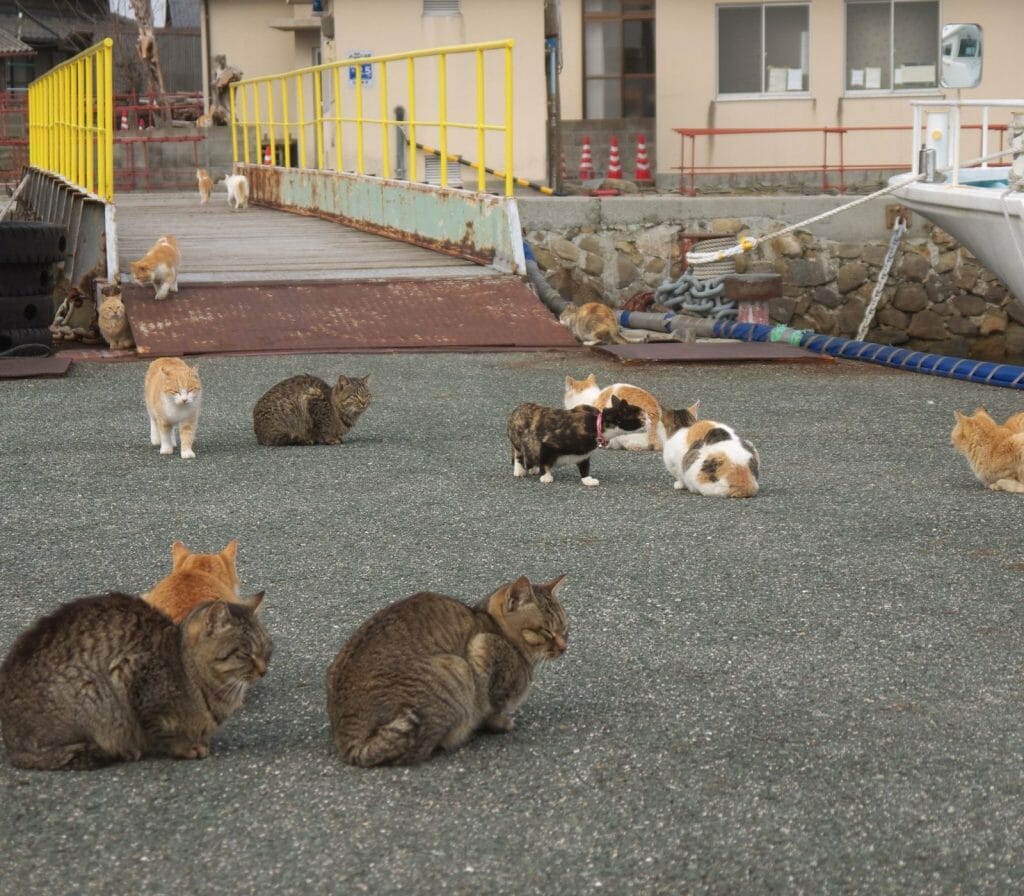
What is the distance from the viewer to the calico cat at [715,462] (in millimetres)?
7824

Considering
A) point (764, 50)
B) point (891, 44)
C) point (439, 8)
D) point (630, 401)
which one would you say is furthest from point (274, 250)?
point (891, 44)

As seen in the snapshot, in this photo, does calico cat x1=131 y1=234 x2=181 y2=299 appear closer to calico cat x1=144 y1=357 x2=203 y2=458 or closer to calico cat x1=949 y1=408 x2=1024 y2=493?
calico cat x1=144 y1=357 x2=203 y2=458

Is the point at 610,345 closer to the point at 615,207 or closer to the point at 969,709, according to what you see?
the point at 615,207

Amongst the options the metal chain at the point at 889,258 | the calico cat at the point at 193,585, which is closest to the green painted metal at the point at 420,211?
the metal chain at the point at 889,258

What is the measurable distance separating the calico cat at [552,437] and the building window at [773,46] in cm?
1822

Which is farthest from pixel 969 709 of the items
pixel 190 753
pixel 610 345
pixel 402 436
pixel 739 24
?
pixel 739 24

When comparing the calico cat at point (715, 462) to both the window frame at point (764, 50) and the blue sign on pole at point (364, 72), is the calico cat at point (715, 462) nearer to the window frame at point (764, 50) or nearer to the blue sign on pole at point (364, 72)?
the blue sign on pole at point (364, 72)

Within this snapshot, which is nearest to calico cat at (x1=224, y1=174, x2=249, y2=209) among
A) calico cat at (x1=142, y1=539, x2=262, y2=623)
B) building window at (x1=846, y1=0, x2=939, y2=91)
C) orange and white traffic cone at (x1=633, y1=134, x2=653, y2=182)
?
orange and white traffic cone at (x1=633, y1=134, x2=653, y2=182)

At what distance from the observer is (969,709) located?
4.84 metres

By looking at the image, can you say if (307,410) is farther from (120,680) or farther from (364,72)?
(364,72)

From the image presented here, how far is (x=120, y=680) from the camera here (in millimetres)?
4223

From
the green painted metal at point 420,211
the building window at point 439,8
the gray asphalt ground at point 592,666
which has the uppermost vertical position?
the building window at point 439,8

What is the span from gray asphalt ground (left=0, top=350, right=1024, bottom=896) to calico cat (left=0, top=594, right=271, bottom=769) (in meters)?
0.07

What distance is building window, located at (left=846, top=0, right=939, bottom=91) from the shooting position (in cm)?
2533
